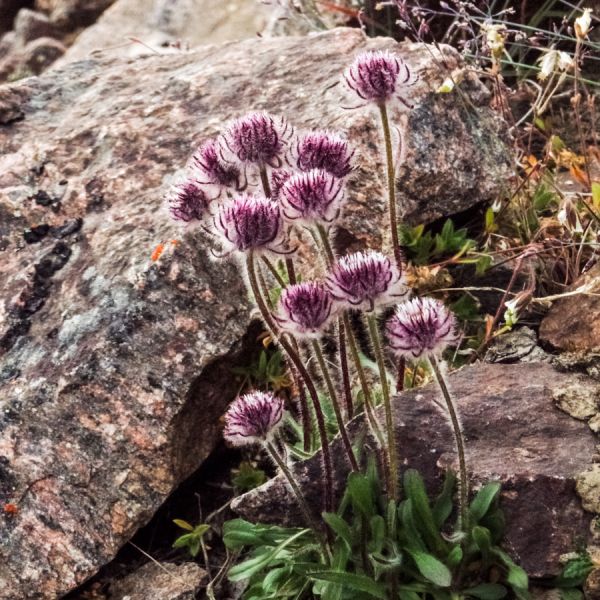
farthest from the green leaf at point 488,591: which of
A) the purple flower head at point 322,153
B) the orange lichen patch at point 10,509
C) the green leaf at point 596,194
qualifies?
the green leaf at point 596,194

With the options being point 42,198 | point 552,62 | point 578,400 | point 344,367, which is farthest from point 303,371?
point 42,198

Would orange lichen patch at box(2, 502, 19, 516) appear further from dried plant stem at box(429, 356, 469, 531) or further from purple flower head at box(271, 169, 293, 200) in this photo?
dried plant stem at box(429, 356, 469, 531)

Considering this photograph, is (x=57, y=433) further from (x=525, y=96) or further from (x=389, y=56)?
(x=525, y=96)

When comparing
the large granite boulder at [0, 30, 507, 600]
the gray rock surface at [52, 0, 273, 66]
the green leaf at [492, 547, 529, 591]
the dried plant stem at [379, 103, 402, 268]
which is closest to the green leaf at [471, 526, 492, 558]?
the green leaf at [492, 547, 529, 591]

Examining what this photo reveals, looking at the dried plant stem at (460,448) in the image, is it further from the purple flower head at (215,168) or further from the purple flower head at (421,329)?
the purple flower head at (215,168)

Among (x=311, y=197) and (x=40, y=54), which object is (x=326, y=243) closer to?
(x=311, y=197)
